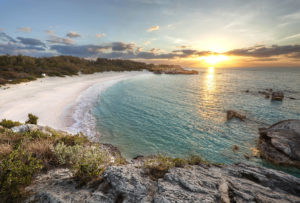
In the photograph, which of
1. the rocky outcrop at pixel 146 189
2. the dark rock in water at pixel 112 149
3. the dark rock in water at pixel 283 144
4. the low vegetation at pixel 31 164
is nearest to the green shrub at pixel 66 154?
the low vegetation at pixel 31 164

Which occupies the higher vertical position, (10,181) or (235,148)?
(10,181)

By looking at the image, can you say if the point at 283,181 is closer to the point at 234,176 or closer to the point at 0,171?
the point at 234,176

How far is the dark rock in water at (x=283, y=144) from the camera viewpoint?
940 centimetres

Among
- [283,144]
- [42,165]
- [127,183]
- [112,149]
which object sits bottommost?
[112,149]

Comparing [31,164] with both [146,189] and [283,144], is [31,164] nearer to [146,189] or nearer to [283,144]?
[146,189]

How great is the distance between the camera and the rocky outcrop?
335cm

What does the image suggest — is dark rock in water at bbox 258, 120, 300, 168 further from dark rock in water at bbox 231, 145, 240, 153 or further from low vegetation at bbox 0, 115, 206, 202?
low vegetation at bbox 0, 115, 206, 202

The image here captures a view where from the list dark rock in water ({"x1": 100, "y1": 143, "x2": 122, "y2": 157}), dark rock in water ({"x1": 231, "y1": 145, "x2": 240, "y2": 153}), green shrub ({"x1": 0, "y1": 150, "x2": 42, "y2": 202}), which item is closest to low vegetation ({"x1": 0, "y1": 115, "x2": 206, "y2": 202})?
green shrub ({"x1": 0, "y1": 150, "x2": 42, "y2": 202})

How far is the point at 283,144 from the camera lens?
1002 cm

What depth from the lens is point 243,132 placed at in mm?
14344

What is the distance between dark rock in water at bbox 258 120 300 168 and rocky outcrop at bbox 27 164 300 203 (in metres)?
6.30

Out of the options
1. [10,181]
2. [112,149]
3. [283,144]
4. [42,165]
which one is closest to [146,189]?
[10,181]

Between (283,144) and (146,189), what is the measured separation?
1228cm

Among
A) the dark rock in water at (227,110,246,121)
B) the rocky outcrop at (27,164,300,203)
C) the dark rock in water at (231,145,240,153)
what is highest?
the rocky outcrop at (27,164,300,203)
